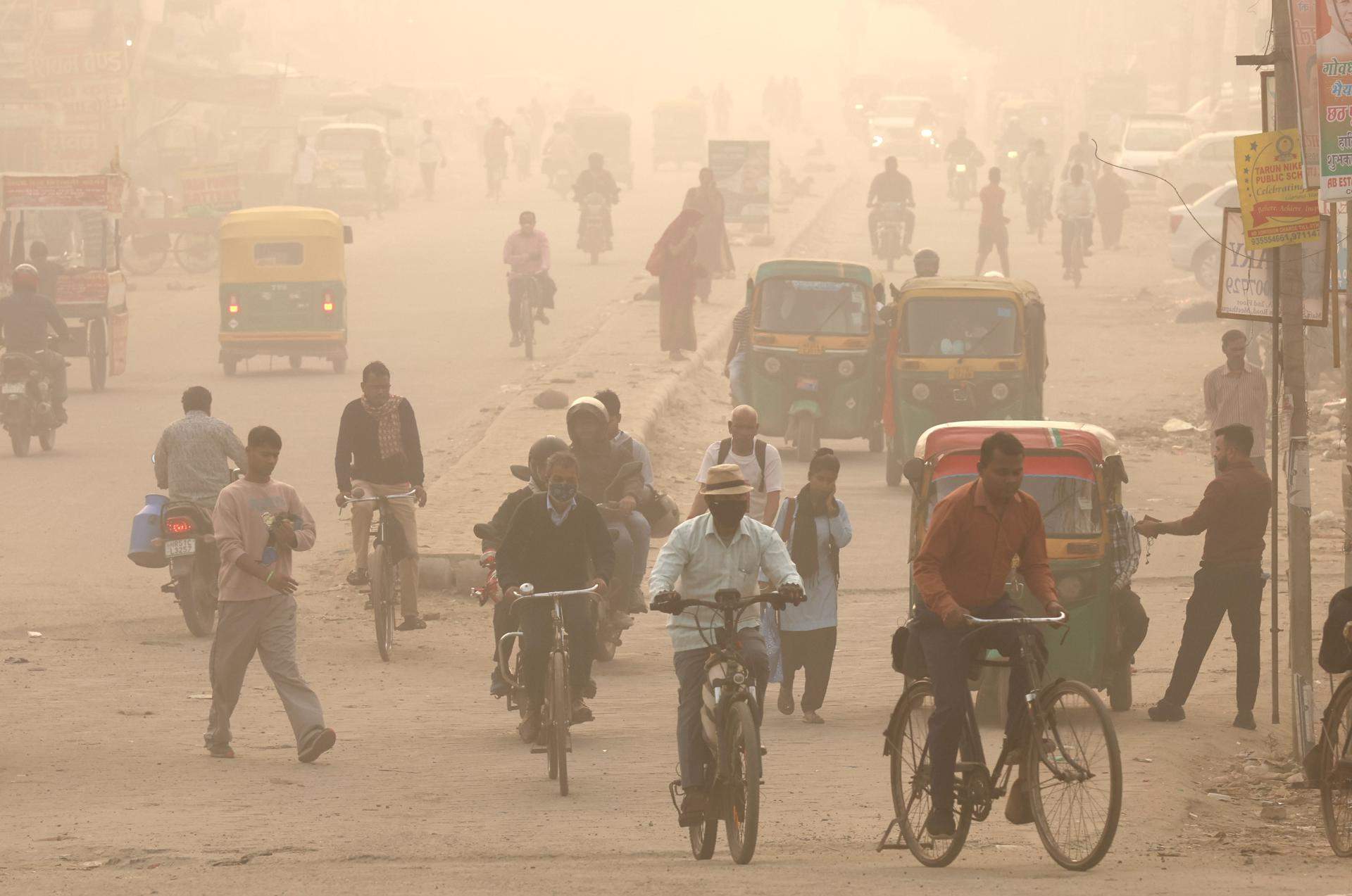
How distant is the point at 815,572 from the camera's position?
1091 cm

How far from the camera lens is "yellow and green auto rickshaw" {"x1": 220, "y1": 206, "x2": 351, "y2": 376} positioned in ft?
82.8

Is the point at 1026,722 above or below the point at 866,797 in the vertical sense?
above

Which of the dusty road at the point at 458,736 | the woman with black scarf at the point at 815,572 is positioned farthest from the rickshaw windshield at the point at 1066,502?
the dusty road at the point at 458,736

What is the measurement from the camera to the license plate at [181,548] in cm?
1281

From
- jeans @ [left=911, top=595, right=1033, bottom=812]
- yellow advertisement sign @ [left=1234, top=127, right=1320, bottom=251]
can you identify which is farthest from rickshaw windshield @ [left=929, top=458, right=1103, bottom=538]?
jeans @ [left=911, top=595, right=1033, bottom=812]

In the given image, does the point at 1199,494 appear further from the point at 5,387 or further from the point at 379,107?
the point at 379,107

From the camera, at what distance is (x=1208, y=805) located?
353 inches

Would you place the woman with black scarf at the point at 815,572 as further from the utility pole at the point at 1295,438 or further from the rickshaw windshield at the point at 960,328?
the rickshaw windshield at the point at 960,328

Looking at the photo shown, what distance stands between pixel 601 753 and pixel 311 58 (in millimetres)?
89989

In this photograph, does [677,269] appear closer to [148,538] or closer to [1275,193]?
[148,538]

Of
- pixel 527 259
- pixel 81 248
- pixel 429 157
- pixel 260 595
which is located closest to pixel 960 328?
pixel 527 259

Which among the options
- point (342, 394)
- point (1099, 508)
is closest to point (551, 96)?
point (342, 394)

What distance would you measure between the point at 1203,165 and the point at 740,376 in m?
24.7

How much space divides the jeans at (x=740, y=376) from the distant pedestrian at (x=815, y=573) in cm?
879
